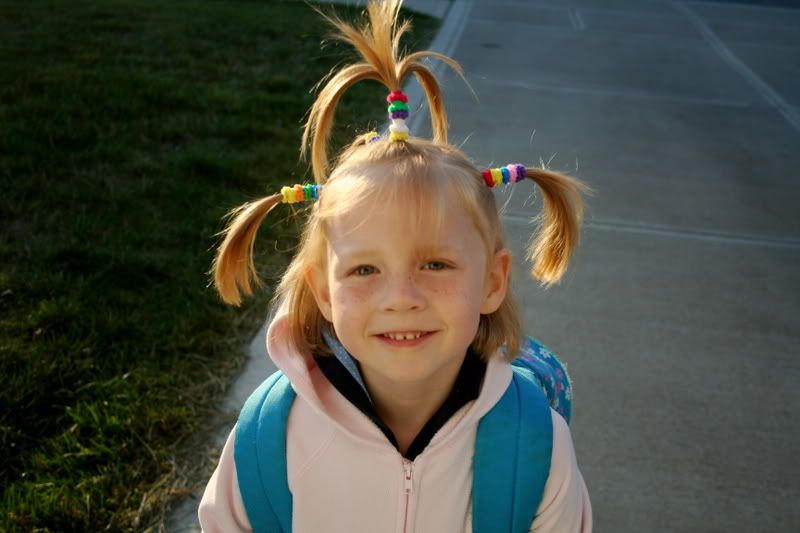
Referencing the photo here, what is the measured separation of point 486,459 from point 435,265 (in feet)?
1.23

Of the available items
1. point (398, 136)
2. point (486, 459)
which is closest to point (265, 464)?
point (486, 459)

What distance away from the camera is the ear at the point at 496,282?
178 centimetres

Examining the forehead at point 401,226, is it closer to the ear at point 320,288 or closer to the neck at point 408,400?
the ear at point 320,288

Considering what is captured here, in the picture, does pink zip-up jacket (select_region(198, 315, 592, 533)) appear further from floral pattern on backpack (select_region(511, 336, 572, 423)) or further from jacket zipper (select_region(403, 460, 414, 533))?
floral pattern on backpack (select_region(511, 336, 572, 423))

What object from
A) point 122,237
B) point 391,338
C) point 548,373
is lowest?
point 122,237

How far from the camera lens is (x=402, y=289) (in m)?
1.58

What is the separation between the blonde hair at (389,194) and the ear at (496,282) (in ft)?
0.10

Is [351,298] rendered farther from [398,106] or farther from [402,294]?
[398,106]

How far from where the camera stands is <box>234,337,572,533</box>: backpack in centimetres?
165

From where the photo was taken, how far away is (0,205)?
12.7ft

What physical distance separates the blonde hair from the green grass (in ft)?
2.59

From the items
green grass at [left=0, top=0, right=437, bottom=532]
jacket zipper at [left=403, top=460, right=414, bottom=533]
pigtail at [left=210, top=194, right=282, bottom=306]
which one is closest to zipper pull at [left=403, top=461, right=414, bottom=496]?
jacket zipper at [left=403, top=460, right=414, bottom=533]

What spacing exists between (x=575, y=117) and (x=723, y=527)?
4083 mm

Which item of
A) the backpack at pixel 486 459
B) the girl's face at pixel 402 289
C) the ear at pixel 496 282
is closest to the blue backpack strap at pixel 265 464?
the backpack at pixel 486 459
